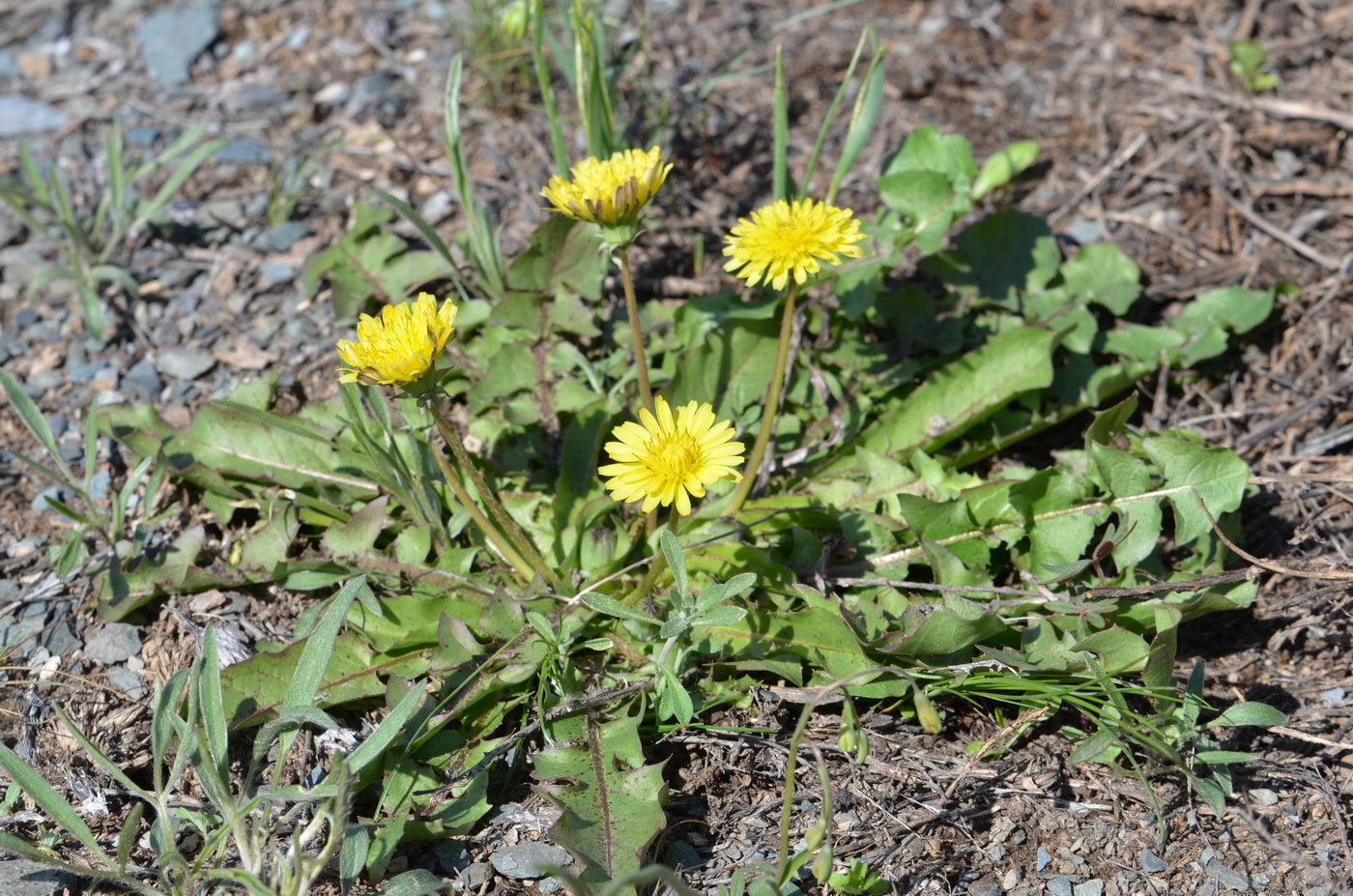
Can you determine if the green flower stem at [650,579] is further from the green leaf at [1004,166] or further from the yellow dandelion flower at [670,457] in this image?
the green leaf at [1004,166]

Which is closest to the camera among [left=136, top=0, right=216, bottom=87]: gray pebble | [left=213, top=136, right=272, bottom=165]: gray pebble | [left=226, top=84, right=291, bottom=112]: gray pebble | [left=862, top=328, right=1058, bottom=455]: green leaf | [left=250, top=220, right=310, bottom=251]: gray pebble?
[left=862, top=328, right=1058, bottom=455]: green leaf

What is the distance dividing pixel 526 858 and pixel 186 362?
2257 mm

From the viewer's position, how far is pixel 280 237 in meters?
4.06

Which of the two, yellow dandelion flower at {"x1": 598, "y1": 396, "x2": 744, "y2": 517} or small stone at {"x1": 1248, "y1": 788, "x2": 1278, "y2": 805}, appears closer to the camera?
yellow dandelion flower at {"x1": 598, "y1": 396, "x2": 744, "y2": 517}

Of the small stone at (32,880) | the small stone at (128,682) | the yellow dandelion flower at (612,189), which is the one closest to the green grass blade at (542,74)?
the yellow dandelion flower at (612,189)

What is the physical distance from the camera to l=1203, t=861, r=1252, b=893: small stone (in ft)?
7.50

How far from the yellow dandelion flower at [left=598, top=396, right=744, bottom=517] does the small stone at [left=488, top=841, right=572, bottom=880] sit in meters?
0.82

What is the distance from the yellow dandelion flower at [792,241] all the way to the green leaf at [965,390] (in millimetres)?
786

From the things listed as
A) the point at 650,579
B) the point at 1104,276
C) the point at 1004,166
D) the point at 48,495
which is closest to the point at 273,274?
the point at 48,495

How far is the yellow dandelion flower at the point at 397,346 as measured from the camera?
2234mm

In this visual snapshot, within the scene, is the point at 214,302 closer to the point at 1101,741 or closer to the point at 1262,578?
the point at 1101,741

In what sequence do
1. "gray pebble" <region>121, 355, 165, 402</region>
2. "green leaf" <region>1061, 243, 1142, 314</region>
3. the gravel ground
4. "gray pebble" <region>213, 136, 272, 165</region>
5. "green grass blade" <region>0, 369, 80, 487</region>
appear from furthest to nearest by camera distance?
"gray pebble" <region>213, 136, 272, 165</region>
"gray pebble" <region>121, 355, 165, 402</region>
"green leaf" <region>1061, 243, 1142, 314</region>
"green grass blade" <region>0, 369, 80, 487</region>
the gravel ground

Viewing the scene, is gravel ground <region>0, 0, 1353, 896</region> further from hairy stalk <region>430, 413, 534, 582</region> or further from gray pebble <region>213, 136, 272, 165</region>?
hairy stalk <region>430, 413, 534, 582</region>

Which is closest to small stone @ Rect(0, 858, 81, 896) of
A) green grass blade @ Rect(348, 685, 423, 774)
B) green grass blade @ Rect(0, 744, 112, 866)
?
green grass blade @ Rect(0, 744, 112, 866)
